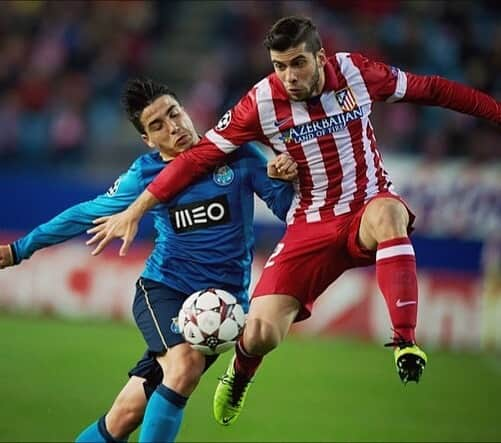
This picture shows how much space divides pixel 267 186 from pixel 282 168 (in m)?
0.41

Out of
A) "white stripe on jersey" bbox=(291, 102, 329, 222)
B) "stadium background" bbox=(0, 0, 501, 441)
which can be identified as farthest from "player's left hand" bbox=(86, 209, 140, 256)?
"stadium background" bbox=(0, 0, 501, 441)

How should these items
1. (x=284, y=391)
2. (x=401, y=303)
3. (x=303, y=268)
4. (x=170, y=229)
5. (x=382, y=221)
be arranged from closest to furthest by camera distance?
(x=401, y=303)
(x=382, y=221)
(x=303, y=268)
(x=170, y=229)
(x=284, y=391)

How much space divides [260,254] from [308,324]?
1.02 m

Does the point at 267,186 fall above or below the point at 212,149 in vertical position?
below

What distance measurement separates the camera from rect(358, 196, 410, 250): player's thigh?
5910 mm

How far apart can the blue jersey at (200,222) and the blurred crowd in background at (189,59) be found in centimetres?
721

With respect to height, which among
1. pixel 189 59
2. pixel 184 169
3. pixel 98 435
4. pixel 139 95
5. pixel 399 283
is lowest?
pixel 98 435

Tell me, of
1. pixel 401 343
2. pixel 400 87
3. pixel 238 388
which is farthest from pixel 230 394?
pixel 400 87

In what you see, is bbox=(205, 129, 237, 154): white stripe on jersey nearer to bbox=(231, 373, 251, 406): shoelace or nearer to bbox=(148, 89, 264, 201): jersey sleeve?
bbox=(148, 89, 264, 201): jersey sleeve

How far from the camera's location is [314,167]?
627cm

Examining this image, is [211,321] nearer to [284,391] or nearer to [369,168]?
[369,168]

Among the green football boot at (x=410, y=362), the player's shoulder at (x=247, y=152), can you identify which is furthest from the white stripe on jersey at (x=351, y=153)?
the green football boot at (x=410, y=362)

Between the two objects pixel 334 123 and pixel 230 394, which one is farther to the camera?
pixel 230 394

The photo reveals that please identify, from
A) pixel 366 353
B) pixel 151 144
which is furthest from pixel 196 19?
pixel 151 144
